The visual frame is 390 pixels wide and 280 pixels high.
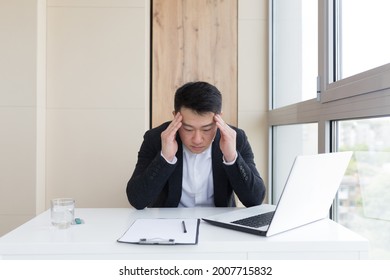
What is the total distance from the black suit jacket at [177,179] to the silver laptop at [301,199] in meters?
0.33

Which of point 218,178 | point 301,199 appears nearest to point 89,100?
point 218,178

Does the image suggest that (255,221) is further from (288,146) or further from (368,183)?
(288,146)

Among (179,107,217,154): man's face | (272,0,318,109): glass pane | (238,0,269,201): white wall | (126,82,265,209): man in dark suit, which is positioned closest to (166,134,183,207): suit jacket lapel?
(126,82,265,209): man in dark suit

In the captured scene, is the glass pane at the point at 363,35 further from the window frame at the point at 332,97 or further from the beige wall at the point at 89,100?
the beige wall at the point at 89,100

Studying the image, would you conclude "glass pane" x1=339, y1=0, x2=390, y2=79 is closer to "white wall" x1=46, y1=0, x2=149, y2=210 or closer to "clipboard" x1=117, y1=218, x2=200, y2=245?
"clipboard" x1=117, y1=218, x2=200, y2=245

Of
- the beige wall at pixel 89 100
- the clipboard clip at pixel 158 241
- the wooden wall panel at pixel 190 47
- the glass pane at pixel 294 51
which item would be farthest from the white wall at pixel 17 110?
the clipboard clip at pixel 158 241

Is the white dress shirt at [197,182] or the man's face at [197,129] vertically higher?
the man's face at [197,129]

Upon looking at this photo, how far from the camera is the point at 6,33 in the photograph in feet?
8.84

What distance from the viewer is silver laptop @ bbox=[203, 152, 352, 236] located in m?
1.16

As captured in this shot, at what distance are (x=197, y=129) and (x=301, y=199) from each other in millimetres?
654

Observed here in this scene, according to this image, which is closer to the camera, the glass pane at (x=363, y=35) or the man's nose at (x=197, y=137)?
the glass pane at (x=363, y=35)

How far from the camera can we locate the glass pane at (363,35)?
1418 mm

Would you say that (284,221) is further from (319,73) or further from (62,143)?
(62,143)
